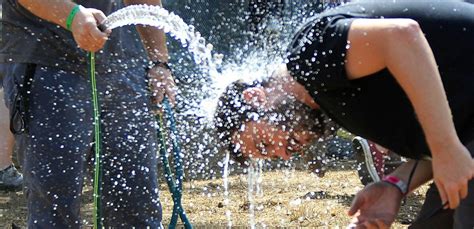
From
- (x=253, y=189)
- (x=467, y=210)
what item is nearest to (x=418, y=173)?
(x=467, y=210)

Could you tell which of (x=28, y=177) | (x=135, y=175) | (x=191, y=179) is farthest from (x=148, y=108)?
(x=191, y=179)

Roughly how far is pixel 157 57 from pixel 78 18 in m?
0.52

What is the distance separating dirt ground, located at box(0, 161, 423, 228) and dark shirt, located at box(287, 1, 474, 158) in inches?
96.5

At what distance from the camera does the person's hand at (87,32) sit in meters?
3.40

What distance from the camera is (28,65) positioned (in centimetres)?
364

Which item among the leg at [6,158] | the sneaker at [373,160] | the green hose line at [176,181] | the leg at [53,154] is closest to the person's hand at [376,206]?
the green hose line at [176,181]

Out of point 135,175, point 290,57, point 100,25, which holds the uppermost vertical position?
point 100,25

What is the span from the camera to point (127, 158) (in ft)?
12.2

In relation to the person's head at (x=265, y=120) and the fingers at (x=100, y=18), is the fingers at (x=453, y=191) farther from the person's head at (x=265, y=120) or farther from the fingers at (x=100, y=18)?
the fingers at (x=100, y=18)

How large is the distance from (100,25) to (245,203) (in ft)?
8.88

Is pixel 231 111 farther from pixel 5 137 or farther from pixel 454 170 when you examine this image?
pixel 5 137

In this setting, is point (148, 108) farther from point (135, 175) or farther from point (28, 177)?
point (28, 177)

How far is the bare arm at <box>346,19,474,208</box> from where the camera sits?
260 cm

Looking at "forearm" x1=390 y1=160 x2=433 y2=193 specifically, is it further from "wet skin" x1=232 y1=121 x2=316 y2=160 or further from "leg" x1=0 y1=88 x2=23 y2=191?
"leg" x1=0 y1=88 x2=23 y2=191
